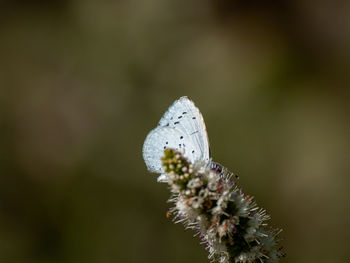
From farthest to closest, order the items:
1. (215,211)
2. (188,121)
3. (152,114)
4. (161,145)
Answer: (152,114), (161,145), (188,121), (215,211)

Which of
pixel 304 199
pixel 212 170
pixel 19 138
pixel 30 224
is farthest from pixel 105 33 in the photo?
pixel 212 170

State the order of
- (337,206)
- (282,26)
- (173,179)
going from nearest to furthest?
(173,179)
(337,206)
(282,26)

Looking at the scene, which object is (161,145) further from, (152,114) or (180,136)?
(152,114)

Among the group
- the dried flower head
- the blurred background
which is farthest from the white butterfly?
the blurred background

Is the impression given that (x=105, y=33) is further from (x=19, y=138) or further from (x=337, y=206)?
(x=337, y=206)

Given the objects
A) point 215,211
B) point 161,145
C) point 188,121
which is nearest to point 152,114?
point 161,145

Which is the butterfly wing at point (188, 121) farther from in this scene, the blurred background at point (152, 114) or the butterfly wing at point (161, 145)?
the blurred background at point (152, 114)
